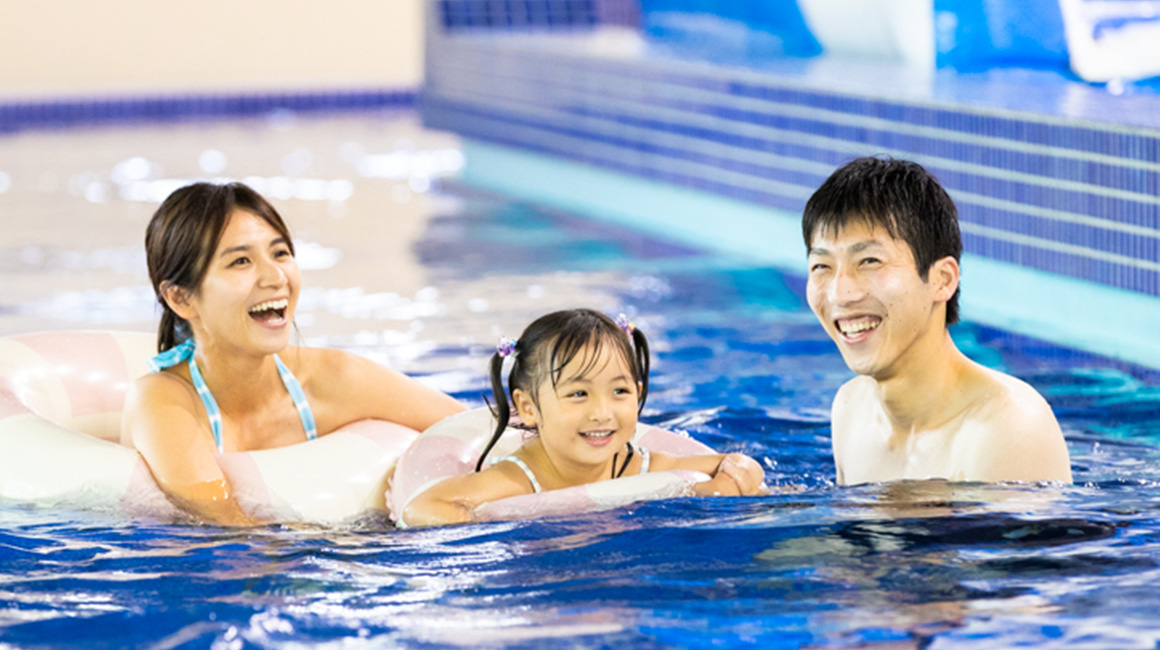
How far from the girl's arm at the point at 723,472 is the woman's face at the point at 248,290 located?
0.96 m

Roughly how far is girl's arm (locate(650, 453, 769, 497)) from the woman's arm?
1.02 m

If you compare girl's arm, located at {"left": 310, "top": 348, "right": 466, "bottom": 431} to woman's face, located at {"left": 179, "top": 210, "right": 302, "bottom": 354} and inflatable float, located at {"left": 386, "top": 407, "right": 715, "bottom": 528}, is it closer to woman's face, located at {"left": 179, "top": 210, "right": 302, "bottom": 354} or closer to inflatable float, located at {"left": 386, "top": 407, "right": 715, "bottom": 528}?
inflatable float, located at {"left": 386, "top": 407, "right": 715, "bottom": 528}

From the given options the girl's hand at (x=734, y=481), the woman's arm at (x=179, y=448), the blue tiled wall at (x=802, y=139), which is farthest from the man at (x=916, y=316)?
the blue tiled wall at (x=802, y=139)

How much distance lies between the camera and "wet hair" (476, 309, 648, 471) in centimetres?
337

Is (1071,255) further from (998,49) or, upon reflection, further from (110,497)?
(110,497)

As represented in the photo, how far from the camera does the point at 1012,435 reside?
10.1 ft

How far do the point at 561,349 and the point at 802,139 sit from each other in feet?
16.6

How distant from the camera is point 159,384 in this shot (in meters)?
3.73

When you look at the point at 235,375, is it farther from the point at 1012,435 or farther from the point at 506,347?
the point at 1012,435

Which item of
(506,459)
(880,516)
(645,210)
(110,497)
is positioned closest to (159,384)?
(110,497)

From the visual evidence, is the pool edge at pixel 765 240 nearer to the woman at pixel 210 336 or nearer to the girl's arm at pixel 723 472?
the girl's arm at pixel 723 472

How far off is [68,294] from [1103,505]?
521 centimetres

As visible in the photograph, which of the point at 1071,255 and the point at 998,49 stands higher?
the point at 998,49

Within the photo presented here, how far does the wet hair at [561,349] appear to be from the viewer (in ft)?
11.1
